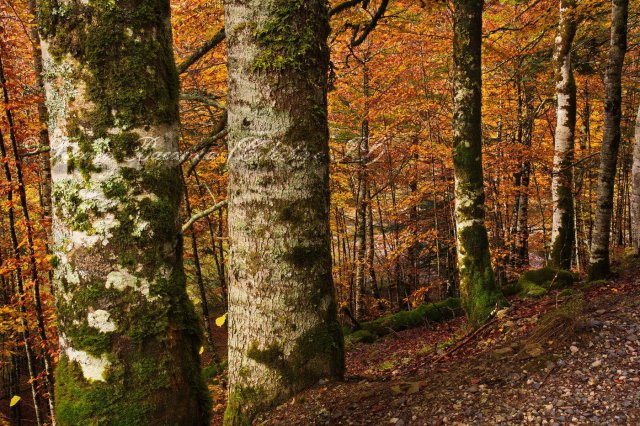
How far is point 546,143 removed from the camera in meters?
16.1

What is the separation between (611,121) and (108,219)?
7309 millimetres

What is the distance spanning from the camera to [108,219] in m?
1.70

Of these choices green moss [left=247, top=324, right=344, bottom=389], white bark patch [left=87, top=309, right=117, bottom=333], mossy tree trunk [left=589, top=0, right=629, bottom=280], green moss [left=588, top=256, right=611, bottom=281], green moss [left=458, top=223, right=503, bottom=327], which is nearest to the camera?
white bark patch [left=87, top=309, right=117, bottom=333]

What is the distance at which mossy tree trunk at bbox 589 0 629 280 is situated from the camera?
6.17 meters

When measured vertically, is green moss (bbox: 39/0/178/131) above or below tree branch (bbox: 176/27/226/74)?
below

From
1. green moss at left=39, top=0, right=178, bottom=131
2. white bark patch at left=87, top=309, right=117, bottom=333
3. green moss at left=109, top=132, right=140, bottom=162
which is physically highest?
green moss at left=39, top=0, right=178, bottom=131

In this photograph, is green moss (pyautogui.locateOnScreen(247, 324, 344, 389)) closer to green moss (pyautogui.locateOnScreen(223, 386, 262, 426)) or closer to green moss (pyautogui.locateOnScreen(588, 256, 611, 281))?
green moss (pyautogui.locateOnScreen(223, 386, 262, 426))

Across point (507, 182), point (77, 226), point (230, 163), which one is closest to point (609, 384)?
point (230, 163)

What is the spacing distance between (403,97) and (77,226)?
11360 mm

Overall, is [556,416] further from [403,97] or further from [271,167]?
[403,97]

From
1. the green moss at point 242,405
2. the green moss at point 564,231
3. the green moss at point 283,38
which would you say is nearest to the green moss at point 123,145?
the green moss at point 283,38

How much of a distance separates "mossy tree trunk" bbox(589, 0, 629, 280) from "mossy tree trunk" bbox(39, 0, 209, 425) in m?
7.01

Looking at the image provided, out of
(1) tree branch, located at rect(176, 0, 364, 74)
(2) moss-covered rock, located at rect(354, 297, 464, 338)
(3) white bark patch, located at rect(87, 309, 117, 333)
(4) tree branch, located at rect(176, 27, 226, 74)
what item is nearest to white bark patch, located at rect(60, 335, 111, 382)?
(3) white bark patch, located at rect(87, 309, 117, 333)

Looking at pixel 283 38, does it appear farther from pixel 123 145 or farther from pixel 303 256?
pixel 303 256
